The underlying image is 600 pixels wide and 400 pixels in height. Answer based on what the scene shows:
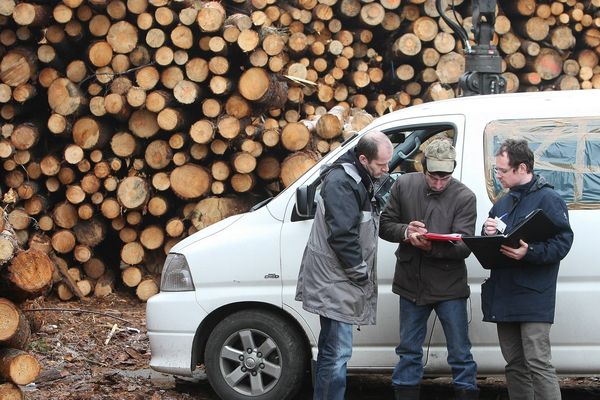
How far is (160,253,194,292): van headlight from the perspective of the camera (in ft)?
23.7

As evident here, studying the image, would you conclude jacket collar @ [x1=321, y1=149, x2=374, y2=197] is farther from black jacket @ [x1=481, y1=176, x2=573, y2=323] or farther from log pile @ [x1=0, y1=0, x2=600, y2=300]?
log pile @ [x1=0, y1=0, x2=600, y2=300]

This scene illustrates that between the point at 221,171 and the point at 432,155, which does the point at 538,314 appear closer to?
the point at 432,155

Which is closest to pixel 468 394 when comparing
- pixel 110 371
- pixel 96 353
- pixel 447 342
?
pixel 447 342

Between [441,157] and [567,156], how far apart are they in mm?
1031

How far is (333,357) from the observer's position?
621cm

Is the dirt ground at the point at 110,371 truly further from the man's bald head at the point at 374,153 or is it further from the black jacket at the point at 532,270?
the man's bald head at the point at 374,153

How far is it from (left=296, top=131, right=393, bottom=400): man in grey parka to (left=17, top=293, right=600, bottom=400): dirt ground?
1494 millimetres

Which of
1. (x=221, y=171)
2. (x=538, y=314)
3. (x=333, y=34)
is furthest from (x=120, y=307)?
(x=538, y=314)

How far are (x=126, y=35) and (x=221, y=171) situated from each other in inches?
71.0

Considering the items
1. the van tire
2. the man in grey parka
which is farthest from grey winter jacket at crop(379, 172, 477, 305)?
the van tire

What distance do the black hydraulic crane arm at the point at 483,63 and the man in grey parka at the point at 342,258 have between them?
14.3 feet

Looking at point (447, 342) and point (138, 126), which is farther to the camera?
point (138, 126)

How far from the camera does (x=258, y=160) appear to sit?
36.4 ft

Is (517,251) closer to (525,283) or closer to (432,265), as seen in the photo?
(525,283)
